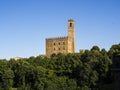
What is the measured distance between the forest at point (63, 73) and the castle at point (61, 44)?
31367 millimetres

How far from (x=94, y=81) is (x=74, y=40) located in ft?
164

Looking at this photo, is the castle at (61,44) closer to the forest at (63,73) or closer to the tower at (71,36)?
the tower at (71,36)

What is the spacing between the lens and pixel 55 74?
6681 centimetres

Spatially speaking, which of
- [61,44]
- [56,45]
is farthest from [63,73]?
[56,45]

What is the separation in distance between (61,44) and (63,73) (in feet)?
130

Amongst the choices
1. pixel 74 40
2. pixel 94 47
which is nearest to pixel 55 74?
pixel 94 47

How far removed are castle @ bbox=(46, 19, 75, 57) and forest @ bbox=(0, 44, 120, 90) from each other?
3137 centimetres

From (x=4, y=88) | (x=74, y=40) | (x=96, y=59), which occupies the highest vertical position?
(x=74, y=40)

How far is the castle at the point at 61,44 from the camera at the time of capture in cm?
10600

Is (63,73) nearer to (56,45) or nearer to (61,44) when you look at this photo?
(61,44)

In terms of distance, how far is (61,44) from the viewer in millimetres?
107562

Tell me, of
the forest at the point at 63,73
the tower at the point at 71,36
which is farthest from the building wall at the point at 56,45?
the forest at the point at 63,73

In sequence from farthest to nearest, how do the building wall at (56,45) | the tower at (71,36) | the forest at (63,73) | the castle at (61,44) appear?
1. the building wall at (56,45)
2. the castle at (61,44)
3. the tower at (71,36)
4. the forest at (63,73)

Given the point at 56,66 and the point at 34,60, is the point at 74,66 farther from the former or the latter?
the point at 34,60
